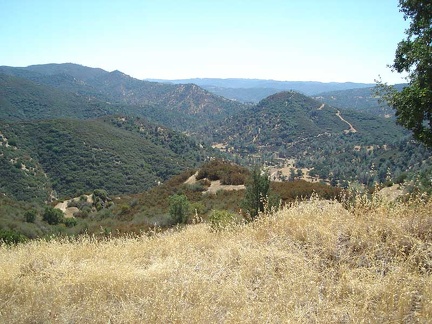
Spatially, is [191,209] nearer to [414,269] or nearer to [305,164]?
[414,269]

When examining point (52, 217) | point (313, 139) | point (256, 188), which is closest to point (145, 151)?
point (52, 217)

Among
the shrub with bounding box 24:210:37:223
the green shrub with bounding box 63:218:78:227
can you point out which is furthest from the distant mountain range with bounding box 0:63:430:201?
the shrub with bounding box 24:210:37:223

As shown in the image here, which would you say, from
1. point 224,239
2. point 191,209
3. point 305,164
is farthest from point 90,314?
point 305,164

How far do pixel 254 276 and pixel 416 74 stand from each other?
8.18 m

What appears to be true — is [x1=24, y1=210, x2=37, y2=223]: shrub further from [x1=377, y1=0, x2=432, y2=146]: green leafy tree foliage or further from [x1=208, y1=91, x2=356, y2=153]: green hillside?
[x1=208, y1=91, x2=356, y2=153]: green hillside

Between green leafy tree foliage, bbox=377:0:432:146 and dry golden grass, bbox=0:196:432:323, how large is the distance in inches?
180

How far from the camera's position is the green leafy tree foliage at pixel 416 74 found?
25.9 feet

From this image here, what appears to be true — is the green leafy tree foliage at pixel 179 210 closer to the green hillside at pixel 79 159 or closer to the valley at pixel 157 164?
the valley at pixel 157 164

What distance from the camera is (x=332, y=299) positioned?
3012 millimetres

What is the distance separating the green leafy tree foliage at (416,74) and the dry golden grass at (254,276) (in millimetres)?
4563

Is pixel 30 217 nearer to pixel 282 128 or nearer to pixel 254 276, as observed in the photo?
pixel 254 276

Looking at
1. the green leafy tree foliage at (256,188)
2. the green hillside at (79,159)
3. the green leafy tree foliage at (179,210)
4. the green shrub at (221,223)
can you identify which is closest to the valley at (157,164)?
the green hillside at (79,159)

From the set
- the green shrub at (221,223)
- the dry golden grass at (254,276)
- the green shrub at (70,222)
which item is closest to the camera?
the dry golden grass at (254,276)

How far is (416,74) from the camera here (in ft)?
28.8
